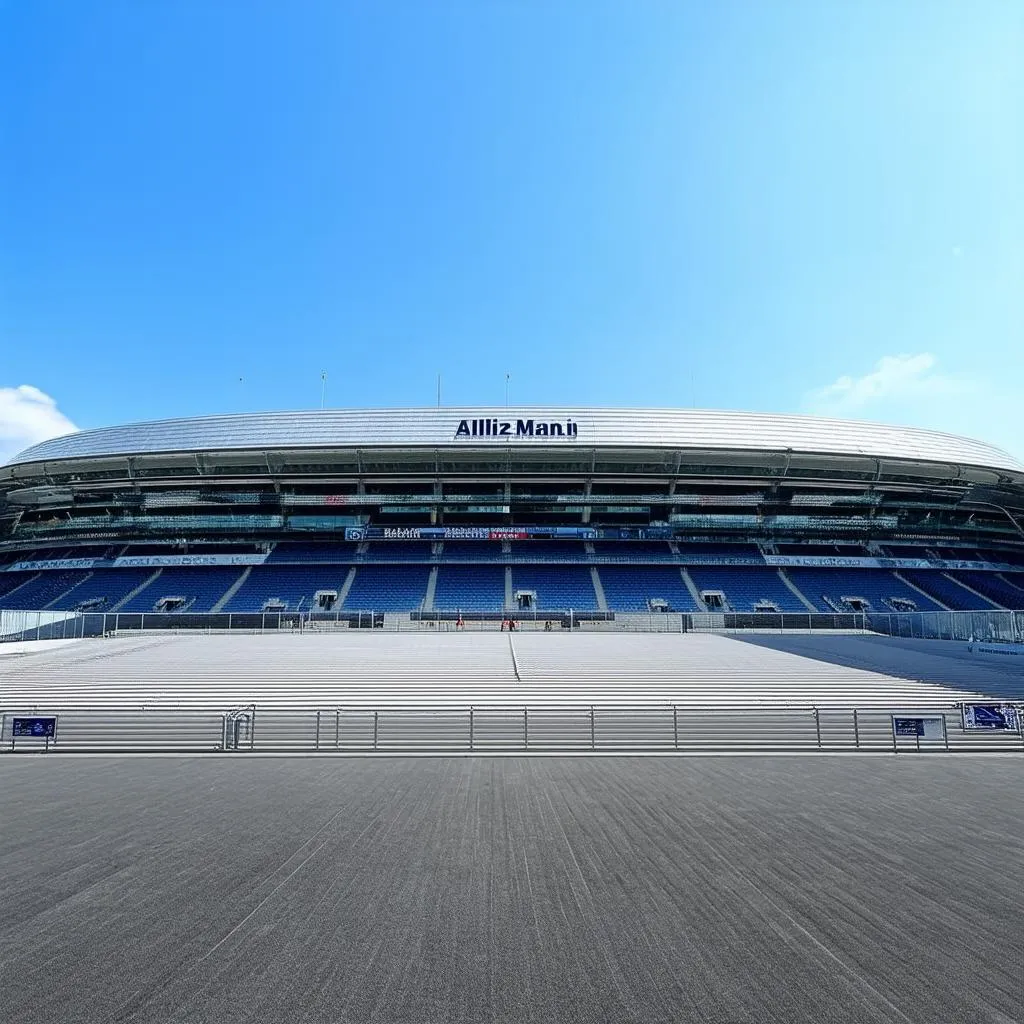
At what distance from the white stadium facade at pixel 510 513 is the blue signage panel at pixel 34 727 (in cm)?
3006

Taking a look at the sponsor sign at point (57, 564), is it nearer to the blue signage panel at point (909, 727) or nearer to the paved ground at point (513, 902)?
the paved ground at point (513, 902)

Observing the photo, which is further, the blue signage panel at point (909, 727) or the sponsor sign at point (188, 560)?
the sponsor sign at point (188, 560)

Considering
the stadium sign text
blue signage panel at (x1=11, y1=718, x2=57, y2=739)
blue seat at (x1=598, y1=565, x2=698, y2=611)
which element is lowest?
blue signage panel at (x1=11, y1=718, x2=57, y2=739)

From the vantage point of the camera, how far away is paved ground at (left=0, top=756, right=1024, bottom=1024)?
4.05 meters

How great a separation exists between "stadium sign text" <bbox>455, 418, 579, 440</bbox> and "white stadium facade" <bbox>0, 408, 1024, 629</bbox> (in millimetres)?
160

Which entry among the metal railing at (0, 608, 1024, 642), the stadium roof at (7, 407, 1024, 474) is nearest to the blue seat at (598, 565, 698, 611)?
the metal railing at (0, 608, 1024, 642)

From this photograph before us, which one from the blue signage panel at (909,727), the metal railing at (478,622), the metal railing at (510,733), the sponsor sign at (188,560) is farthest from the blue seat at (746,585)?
the sponsor sign at (188,560)

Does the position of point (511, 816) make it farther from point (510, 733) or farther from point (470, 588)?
point (470, 588)

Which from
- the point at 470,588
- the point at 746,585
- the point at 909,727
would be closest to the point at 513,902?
the point at 909,727

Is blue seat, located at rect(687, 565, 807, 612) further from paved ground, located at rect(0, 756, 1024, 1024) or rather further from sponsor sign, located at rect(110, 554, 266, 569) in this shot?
sponsor sign, located at rect(110, 554, 266, 569)

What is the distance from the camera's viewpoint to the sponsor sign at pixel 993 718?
39.6 ft

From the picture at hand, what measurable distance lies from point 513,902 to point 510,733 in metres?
7.37

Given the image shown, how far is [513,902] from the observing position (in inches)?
215

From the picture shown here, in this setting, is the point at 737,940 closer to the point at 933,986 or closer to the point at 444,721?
the point at 933,986
